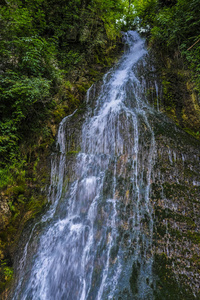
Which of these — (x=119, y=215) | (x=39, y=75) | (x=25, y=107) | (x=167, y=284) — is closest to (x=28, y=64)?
(x=39, y=75)

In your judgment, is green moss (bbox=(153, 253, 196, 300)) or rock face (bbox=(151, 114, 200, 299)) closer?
green moss (bbox=(153, 253, 196, 300))

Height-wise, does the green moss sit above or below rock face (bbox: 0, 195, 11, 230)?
below

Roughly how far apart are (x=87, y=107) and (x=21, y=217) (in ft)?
17.1

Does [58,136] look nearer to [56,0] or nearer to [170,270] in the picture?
[170,270]

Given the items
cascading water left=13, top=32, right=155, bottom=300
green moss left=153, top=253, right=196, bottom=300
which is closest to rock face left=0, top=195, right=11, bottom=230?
cascading water left=13, top=32, right=155, bottom=300

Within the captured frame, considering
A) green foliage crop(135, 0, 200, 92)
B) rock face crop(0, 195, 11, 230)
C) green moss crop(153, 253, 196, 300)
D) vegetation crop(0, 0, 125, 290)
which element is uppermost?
green foliage crop(135, 0, 200, 92)

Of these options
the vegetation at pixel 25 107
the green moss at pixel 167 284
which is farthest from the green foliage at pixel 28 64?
the green moss at pixel 167 284

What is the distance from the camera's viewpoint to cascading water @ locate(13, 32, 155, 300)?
11.8 ft

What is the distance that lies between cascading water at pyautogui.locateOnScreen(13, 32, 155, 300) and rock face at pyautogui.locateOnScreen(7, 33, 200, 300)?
21 millimetres

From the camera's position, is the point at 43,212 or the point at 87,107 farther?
the point at 87,107

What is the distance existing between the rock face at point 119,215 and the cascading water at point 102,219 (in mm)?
21

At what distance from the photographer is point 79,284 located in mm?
3635

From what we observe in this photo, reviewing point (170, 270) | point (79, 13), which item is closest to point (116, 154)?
point (170, 270)

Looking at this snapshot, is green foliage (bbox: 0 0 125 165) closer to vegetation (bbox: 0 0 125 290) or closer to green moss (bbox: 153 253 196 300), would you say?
vegetation (bbox: 0 0 125 290)
